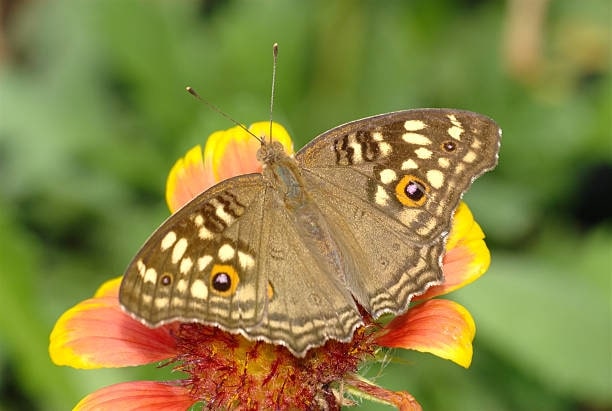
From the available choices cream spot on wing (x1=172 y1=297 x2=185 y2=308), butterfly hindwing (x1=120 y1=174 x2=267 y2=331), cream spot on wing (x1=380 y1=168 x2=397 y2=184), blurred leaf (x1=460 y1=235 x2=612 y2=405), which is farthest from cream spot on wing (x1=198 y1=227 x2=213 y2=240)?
blurred leaf (x1=460 y1=235 x2=612 y2=405)

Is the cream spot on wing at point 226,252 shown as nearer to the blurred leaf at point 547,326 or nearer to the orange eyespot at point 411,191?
the orange eyespot at point 411,191

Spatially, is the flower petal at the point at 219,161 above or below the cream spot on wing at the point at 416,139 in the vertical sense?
below

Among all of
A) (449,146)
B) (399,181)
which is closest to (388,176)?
(399,181)

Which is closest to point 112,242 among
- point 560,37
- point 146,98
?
point 146,98

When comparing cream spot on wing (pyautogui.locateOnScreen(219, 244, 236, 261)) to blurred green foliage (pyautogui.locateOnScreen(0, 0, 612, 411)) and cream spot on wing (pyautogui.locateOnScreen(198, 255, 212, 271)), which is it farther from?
blurred green foliage (pyautogui.locateOnScreen(0, 0, 612, 411))

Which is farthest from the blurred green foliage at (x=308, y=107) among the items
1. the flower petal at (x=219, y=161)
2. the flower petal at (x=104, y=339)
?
the flower petal at (x=104, y=339)
